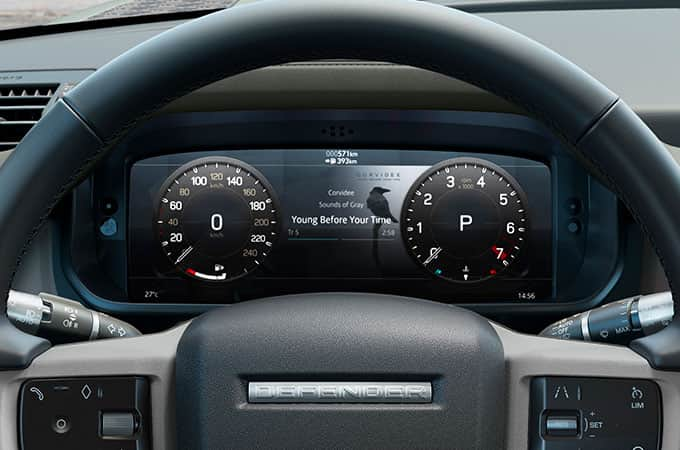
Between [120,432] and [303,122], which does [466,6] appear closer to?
[303,122]

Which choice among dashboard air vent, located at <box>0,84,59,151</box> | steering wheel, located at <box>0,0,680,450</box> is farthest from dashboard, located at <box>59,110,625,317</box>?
steering wheel, located at <box>0,0,680,450</box>

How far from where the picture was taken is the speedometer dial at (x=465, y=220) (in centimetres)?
214

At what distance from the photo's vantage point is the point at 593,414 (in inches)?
41.5

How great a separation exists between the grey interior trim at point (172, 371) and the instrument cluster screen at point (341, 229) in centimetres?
107

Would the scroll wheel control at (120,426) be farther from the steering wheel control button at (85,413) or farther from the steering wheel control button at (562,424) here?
the steering wheel control button at (562,424)

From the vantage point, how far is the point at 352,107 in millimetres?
2088

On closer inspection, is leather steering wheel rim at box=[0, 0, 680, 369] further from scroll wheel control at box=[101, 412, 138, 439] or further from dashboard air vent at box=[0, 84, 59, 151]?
dashboard air vent at box=[0, 84, 59, 151]

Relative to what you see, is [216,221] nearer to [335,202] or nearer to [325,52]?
[335,202]

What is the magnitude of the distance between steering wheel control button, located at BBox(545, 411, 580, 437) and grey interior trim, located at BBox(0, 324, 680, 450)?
1.0 inches

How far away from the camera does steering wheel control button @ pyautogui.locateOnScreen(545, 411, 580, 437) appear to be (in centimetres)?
105

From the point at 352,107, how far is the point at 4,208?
1237 millimetres

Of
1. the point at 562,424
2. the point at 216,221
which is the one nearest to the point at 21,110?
the point at 216,221

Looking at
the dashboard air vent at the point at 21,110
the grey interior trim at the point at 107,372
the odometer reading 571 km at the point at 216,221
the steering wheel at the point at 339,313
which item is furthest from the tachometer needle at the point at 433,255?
the grey interior trim at the point at 107,372

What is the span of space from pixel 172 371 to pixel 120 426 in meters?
0.08
